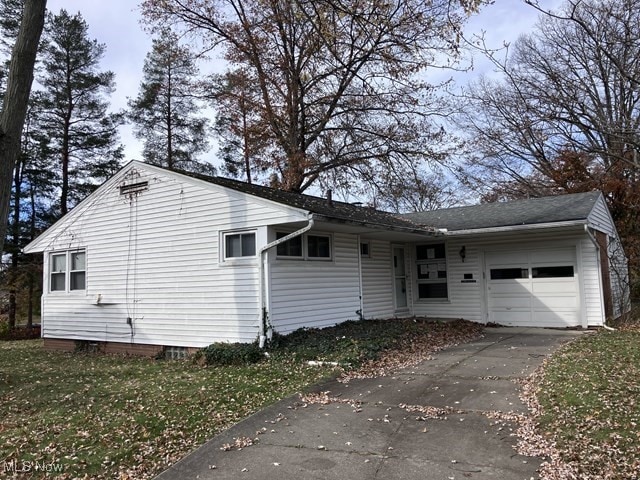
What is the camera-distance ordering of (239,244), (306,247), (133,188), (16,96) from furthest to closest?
(133,188), (306,247), (239,244), (16,96)

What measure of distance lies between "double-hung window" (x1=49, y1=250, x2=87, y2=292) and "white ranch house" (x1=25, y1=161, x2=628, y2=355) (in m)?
0.05

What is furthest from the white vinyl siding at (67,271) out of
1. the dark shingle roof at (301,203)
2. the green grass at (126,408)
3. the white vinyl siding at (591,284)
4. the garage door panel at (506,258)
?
the white vinyl siding at (591,284)

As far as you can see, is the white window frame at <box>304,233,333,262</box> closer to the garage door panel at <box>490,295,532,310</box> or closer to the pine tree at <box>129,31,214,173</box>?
the garage door panel at <box>490,295,532,310</box>

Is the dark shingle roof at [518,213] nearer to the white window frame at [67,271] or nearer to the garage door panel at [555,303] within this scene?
the garage door panel at [555,303]

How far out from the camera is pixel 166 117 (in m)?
26.9

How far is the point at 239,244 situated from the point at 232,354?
7.53ft

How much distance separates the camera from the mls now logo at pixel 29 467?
4.35 metres

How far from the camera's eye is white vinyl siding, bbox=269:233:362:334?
952 centimetres

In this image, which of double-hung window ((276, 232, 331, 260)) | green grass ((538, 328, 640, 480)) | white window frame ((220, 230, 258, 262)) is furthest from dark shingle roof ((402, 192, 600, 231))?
white window frame ((220, 230, 258, 262))

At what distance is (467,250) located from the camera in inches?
540

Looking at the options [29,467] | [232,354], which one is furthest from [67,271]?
[29,467]

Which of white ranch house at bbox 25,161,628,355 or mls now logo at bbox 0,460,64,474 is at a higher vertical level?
white ranch house at bbox 25,161,628,355

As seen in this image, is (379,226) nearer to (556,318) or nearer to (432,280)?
(432,280)

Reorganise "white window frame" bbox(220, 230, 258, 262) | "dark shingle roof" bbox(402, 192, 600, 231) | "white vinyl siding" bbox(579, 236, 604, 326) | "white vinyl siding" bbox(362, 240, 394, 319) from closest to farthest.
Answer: "white window frame" bbox(220, 230, 258, 262)
"white vinyl siding" bbox(579, 236, 604, 326)
"dark shingle roof" bbox(402, 192, 600, 231)
"white vinyl siding" bbox(362, 240, 394, 319)
